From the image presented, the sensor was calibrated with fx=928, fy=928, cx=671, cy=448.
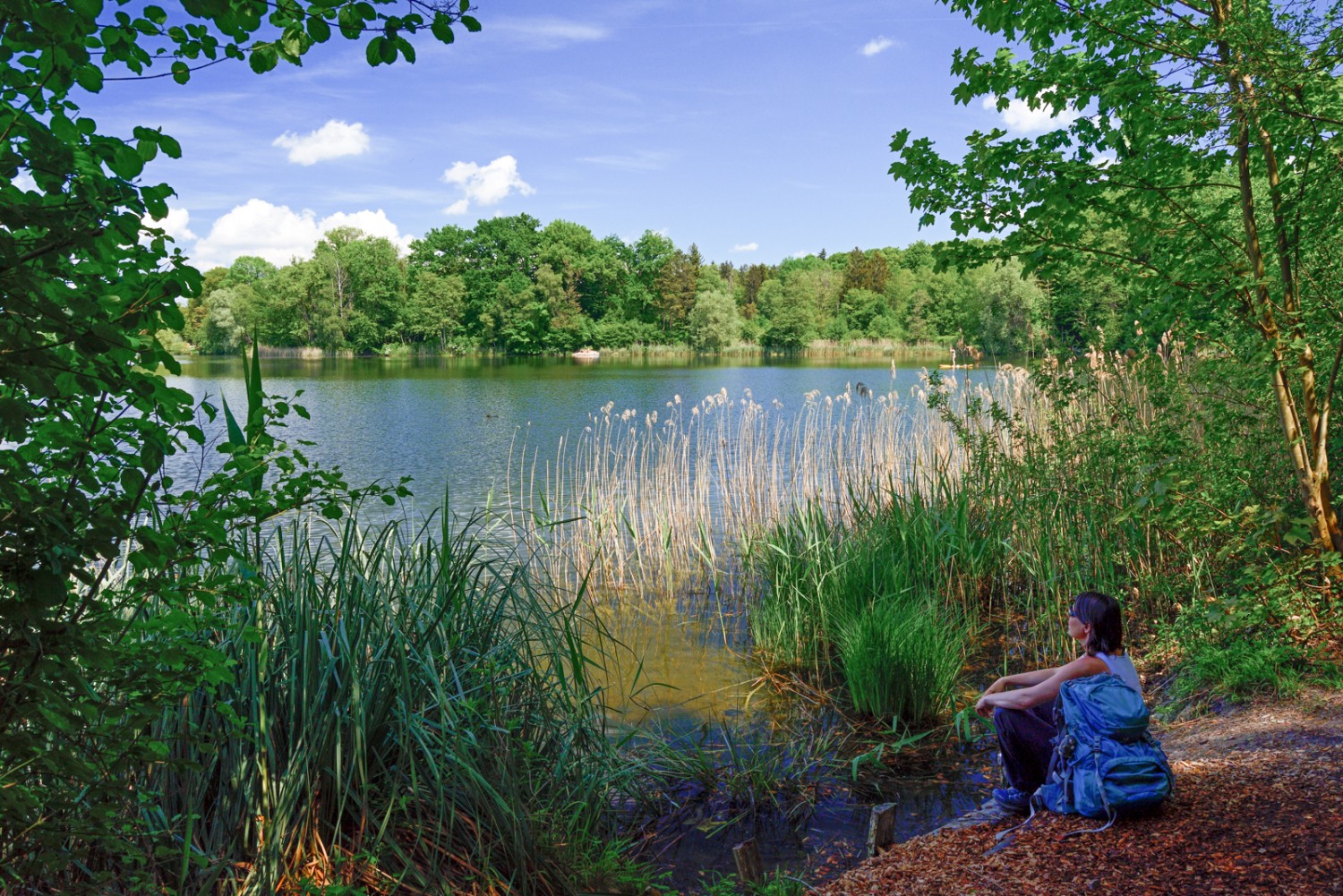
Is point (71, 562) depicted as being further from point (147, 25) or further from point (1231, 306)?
point (1231, 306)

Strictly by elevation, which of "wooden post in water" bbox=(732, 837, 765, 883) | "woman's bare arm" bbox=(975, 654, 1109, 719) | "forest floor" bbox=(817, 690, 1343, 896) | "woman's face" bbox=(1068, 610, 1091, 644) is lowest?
"wooden post in water" bbox=(732, 837, 765, 883)

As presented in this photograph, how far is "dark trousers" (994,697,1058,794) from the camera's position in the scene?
3.94 m

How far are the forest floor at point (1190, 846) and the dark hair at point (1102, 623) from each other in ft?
1.93

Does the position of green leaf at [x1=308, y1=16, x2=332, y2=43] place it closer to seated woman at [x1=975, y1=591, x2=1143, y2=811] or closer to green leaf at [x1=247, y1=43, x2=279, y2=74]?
green leaf at [x1=247, y1=43, x2=279, y2=74]

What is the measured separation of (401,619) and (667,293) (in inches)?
3320

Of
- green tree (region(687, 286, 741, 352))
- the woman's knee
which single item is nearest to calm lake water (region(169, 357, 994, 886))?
the woman's knee

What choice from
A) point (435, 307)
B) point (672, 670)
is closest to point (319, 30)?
point (672, 670)

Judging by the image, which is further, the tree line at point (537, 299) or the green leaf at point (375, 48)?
the tree line at point (537, 299)

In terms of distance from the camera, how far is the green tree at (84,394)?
159 centimetres

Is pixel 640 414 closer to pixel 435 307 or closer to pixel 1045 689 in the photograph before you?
pixel 1045 689

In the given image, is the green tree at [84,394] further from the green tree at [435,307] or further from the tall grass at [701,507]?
the green tree at [435,307]

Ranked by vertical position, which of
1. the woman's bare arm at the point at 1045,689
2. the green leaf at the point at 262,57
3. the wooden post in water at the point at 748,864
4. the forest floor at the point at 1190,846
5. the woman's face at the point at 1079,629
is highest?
the green leaf at the point at 262,57

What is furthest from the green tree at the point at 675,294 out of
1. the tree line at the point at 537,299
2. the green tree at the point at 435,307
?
the green tree at the point at 435,307

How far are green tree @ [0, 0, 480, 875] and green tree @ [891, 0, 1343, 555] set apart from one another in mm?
4077
